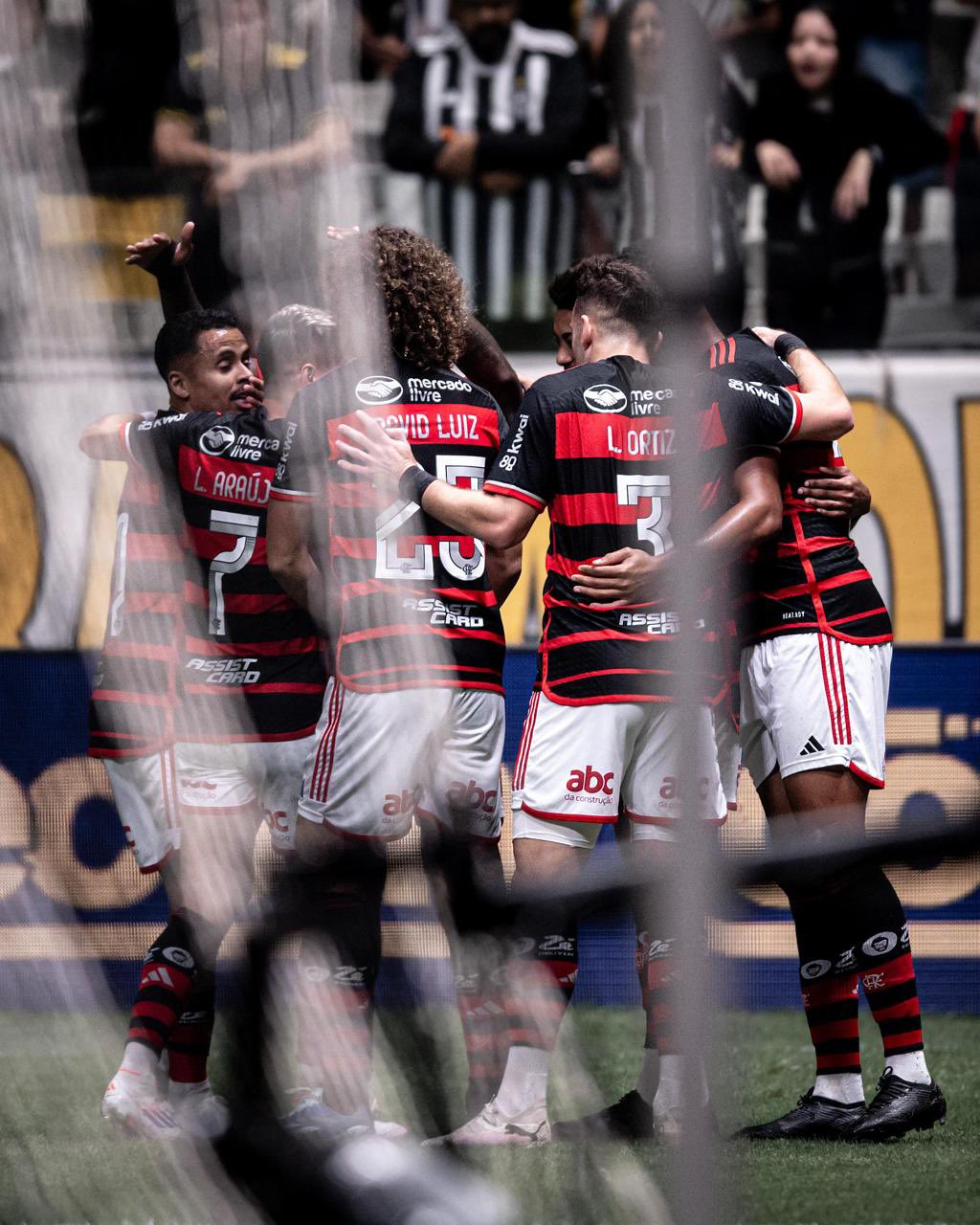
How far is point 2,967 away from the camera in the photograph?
1820mm

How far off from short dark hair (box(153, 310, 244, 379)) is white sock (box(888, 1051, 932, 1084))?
4.80 ft

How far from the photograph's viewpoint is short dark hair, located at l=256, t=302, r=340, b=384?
65.7 inches

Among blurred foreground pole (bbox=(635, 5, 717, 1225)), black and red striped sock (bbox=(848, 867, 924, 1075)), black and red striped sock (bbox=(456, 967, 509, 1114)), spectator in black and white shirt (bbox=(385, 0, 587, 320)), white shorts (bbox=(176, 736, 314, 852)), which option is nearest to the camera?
blurred foreground pole (bbox=(635, 5, 717, 1225))

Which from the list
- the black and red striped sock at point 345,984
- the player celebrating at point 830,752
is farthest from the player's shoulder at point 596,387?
the black and red striped sock at point 345,984

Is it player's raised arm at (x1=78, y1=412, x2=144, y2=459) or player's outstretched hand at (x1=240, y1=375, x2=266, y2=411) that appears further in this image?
player's outstretched hand at (x1=240, y1=375, x2=266, y2=411)

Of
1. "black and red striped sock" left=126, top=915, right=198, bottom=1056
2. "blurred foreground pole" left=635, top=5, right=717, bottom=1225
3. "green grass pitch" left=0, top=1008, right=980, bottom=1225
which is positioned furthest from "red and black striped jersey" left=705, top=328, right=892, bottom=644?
"blurred foreground pole" left=635, top=5, right=717, bottom=1225

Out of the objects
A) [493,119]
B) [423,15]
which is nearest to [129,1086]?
[493,119]

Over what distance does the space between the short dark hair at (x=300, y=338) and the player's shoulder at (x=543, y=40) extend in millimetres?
1599

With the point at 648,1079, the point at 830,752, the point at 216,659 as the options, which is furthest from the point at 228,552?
the point at 648,1079

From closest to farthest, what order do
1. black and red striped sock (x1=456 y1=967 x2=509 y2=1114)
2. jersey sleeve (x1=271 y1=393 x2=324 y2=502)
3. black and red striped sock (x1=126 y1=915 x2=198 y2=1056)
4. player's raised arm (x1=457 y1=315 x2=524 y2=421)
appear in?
black and red striped sock (x1=456 y1=967 x2=509 y2=1114)
black and red striped sock (x1=126 y1=915 x2=198 y2=1056)
jersey sleeve (x1=271 y1=393 x2=324 y2=502)
player's raised arm (x1=457 y1=315 x2=524 y2=421)

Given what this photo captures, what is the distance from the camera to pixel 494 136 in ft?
10.0

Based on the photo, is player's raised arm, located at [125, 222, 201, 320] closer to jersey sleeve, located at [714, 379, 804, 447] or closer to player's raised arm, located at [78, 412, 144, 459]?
player's raised arm, located at [78, 412, 144, 459]

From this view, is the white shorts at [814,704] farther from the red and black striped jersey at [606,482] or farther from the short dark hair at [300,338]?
the short dark hair at [300,338]

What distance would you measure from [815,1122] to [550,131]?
76.4 inches
